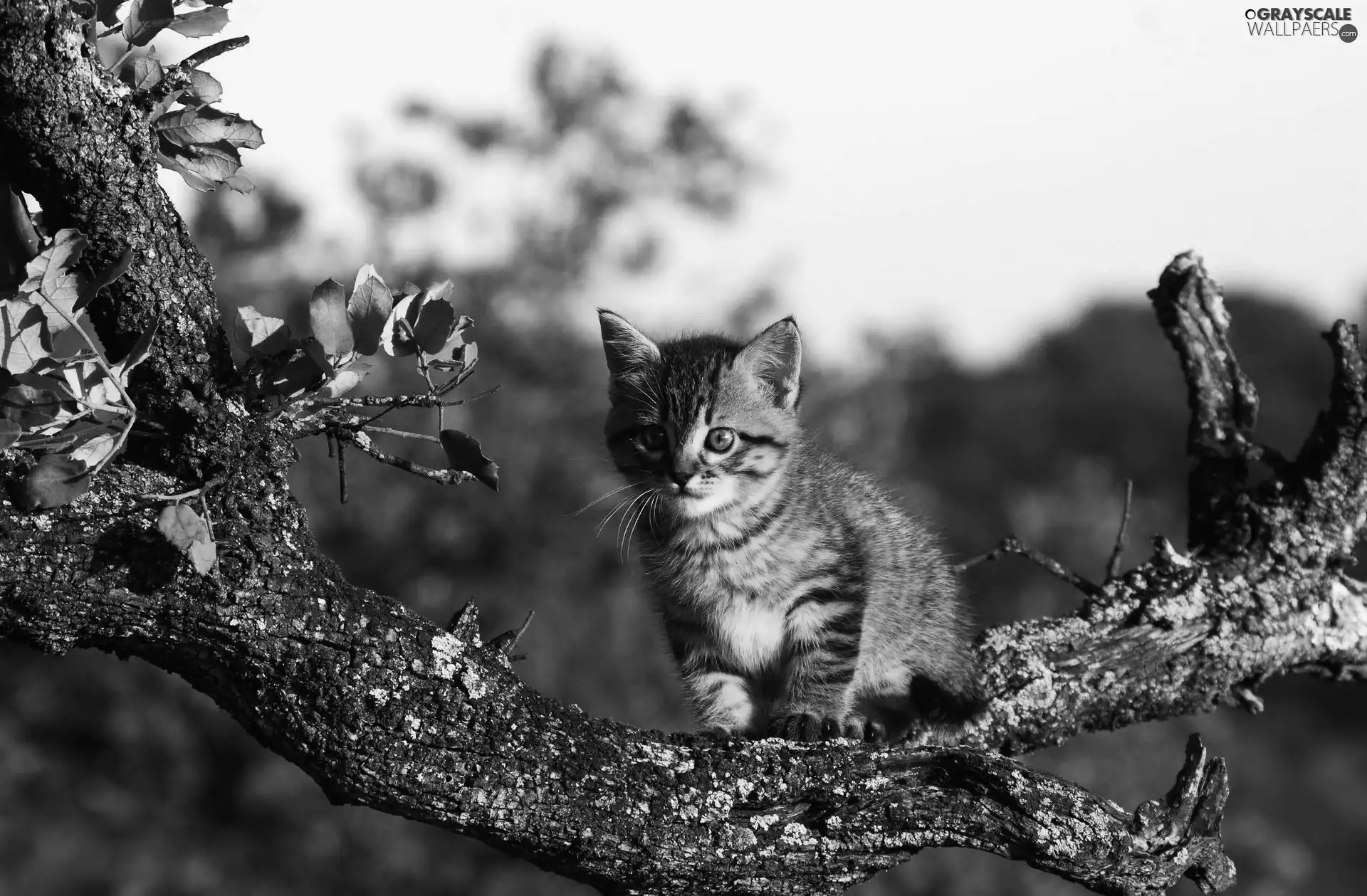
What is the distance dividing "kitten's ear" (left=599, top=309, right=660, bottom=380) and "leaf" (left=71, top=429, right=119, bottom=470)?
2.09 m

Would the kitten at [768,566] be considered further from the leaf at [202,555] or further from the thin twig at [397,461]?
the leaf at [202,555]

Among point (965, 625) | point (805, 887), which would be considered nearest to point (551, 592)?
point (965, 625)

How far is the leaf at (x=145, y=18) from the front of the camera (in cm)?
195

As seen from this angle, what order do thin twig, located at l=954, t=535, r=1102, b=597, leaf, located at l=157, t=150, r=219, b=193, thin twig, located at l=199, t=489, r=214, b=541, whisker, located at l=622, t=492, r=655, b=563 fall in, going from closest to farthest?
thin twig, located at l=199, t=489, r=214, b=541 → leaf, located at l=157, t=150, r=219, b=193 → thin twig, located at l=954, t=535, r=1102, b=597 → whisker, located at l=622, t=492, r=655, b=563

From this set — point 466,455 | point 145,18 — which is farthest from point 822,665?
point 145,18

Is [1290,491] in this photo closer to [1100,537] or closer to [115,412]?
[115,412]

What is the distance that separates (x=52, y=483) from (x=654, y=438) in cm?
204

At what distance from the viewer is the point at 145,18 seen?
1.96 m

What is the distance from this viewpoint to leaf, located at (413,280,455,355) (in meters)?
2.07

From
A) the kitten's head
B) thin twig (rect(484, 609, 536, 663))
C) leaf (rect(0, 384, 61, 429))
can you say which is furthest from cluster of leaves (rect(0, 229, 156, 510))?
the kitten's head

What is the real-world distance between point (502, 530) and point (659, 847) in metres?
5.09

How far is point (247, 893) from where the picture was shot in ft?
26.0

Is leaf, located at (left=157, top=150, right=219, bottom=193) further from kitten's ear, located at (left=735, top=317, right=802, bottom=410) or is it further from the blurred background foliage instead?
the blurred background foliage

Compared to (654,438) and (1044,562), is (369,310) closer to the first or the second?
(654,438)
